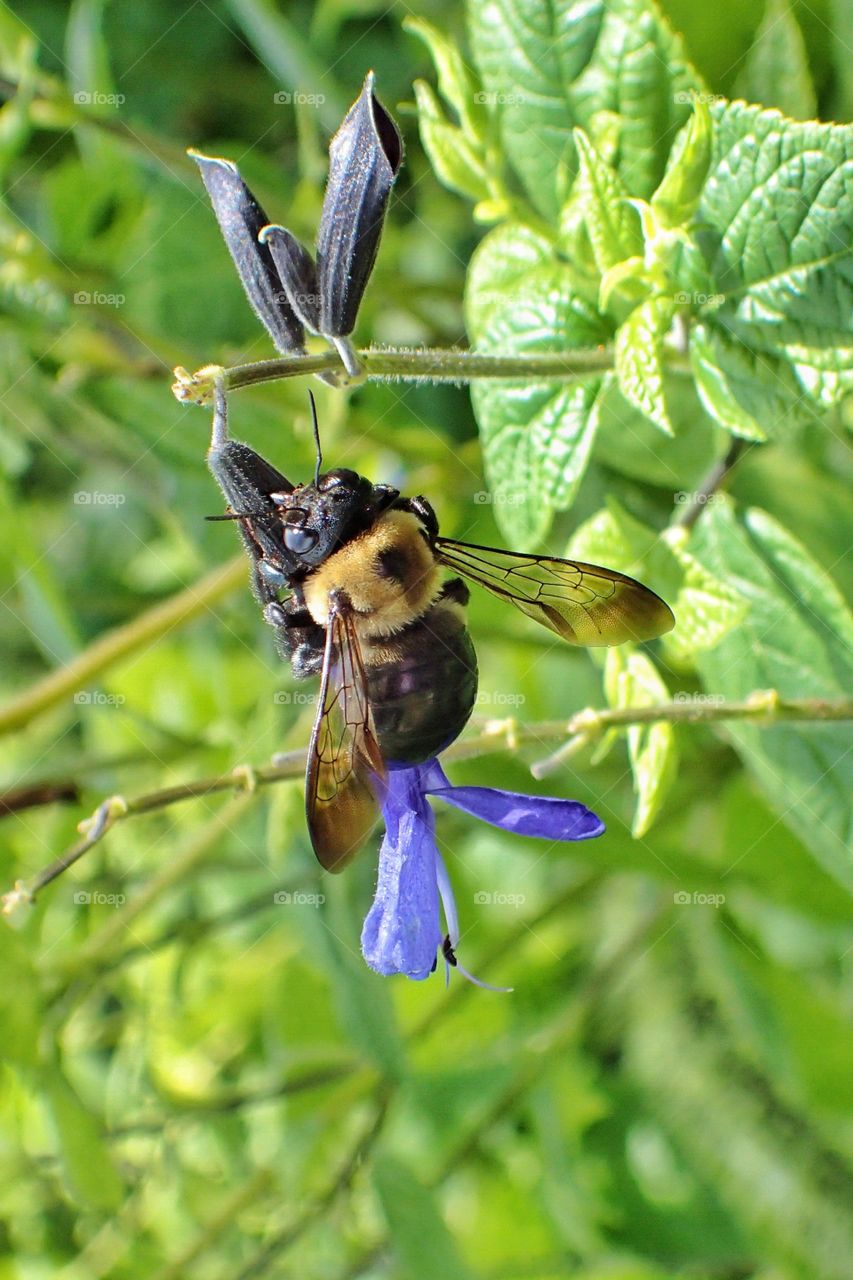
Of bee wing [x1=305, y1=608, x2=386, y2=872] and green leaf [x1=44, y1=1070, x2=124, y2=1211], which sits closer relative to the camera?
bee wing [x1=305, y1=608, x2=386, y2=872]

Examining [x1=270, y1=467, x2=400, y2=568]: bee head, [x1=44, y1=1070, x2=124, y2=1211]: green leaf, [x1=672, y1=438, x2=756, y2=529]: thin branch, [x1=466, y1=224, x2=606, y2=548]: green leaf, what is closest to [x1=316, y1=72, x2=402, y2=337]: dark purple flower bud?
[x1=270, y1=467, x2=400, y2=568]: bee head

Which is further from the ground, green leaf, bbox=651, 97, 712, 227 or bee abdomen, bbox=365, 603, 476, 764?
green leaf, bbox=651, 97, 712, 227

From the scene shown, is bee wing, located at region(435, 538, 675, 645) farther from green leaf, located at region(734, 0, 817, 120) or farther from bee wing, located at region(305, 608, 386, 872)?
green leaf, located at region(734, 0, 817, 120)

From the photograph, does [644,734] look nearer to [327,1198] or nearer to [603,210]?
[603,210]

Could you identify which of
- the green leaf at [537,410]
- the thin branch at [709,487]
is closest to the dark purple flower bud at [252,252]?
the green leaf at [537,410]

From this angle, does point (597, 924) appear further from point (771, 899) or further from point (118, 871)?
point (118, 871)

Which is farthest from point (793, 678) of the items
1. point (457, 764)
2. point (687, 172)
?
point (687, 172)
